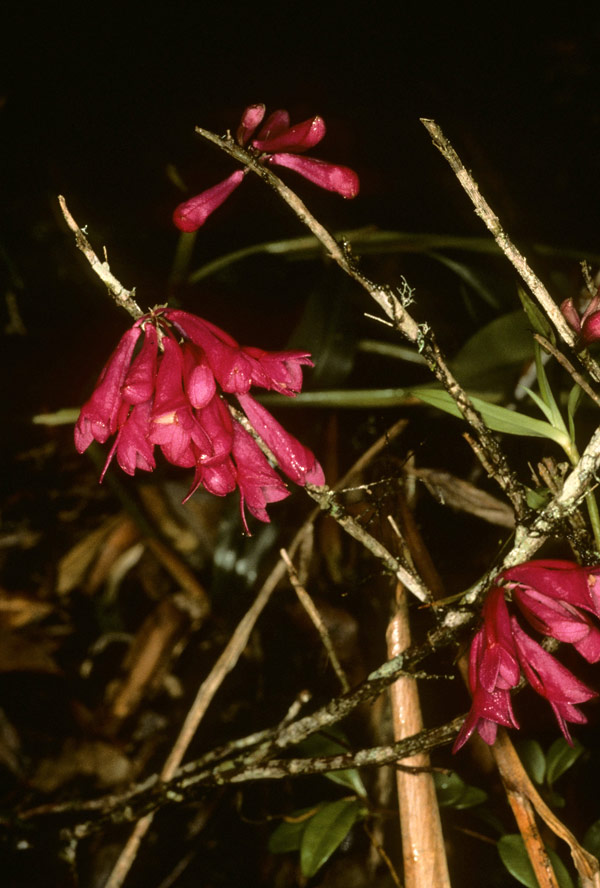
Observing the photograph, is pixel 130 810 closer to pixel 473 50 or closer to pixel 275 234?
pixel 275 234

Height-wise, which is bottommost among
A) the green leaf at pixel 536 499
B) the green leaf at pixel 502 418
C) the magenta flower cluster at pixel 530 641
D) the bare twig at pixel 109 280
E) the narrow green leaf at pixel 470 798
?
the narrow green leaf at pixel 470 798

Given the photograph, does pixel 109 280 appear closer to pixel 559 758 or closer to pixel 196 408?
pixel 196 408

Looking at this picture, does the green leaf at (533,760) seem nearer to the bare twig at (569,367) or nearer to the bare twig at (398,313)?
the bare twig at (398,313)

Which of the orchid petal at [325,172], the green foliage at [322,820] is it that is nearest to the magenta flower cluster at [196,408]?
the orchid petal at [325,172]

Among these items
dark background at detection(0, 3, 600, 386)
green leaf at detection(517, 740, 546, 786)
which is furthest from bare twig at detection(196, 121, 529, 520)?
dark background at detection(0, 3, 600, 386)

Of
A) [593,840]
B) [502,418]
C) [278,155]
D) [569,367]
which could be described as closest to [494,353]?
[502,418]
